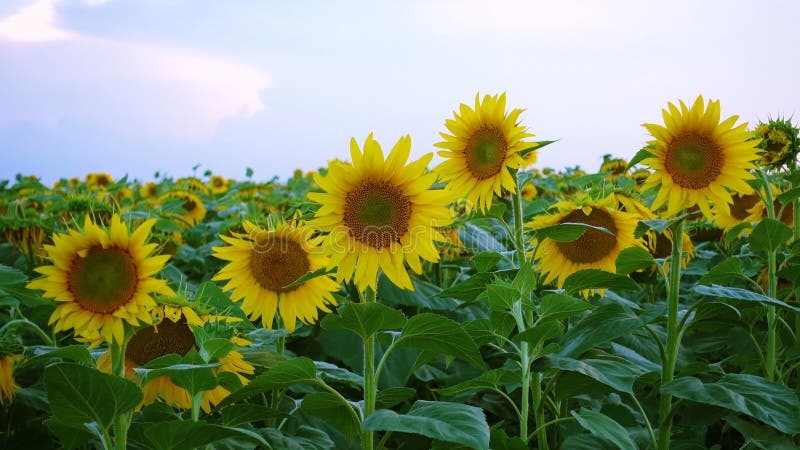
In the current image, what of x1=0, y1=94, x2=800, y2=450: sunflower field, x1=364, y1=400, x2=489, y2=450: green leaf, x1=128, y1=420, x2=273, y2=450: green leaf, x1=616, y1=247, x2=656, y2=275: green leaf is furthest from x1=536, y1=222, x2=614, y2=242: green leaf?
x1=128, y1=420, x2=273, y2=450: green leaf

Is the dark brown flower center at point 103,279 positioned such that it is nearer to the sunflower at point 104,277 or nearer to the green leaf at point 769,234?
the sunflower at point 104,277

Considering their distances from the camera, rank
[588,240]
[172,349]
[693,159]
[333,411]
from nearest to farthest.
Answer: [333,411], [172,349], [693,159], [588,240]

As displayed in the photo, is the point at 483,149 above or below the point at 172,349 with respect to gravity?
above

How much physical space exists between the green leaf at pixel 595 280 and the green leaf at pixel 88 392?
1136mm

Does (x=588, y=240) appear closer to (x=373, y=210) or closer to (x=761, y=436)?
(x=761, y=436)

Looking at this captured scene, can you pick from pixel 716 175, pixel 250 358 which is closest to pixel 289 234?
pixel 250 358

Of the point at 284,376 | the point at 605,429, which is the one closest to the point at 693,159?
the point at 605,429

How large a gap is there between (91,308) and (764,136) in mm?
2240

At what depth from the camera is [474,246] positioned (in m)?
3.38

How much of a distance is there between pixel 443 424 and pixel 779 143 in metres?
1.83

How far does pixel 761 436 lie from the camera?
2139 millimetres

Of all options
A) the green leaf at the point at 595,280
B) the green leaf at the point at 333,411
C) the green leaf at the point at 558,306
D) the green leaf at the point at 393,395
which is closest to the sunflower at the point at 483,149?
the green leaf at the point at 595,280

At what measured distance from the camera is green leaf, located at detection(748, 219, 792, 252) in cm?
225

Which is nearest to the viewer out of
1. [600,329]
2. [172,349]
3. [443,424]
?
[443,424]
